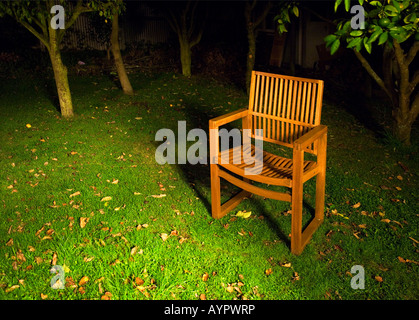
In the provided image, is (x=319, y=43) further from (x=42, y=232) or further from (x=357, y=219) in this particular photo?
(x=42, y=232)

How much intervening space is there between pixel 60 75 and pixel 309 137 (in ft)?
17.1

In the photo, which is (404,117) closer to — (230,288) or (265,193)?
(265,193)

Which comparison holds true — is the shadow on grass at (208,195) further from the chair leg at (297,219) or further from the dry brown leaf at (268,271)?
the dry brown leaf at (268,271)

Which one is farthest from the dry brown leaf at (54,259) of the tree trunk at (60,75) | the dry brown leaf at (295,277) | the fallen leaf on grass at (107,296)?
the tree trunk at (60,75)

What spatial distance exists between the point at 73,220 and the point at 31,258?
0.73 metres

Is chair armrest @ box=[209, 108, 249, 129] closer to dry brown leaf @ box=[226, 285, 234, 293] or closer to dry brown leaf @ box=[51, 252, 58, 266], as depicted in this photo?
dry brown leaf @ box=[226, 285, 234, 293]

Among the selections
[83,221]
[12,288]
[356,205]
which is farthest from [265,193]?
[12,288]

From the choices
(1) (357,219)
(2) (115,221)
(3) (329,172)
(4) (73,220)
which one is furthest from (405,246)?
(4) (73,220)

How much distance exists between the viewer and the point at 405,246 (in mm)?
4160

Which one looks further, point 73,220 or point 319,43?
point 319,43

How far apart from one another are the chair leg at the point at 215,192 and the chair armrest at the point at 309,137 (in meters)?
1.02

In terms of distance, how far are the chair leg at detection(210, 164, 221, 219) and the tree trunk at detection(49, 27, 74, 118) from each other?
4269 millimetres

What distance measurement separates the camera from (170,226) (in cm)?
445
